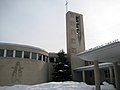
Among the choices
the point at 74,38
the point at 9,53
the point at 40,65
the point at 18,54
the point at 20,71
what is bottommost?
the point at 20,71

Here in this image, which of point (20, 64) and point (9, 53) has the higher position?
point (9, 53)

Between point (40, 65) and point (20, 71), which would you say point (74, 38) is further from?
point (20, 71)

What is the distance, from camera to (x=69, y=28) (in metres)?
38.5

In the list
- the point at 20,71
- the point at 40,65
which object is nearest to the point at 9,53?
the point at 20,71

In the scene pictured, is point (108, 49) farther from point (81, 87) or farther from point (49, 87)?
point (49, 87)

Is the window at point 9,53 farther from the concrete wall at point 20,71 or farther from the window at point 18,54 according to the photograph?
the window at point 18,54

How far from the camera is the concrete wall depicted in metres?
26.6

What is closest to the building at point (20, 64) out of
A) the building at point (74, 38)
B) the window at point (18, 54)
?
the window at point (18, 54)

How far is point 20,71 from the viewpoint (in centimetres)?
2792

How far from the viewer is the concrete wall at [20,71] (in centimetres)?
2656

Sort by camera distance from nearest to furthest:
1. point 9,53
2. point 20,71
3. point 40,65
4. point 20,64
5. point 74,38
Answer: point 9,53 → point 20,71 → point 20,64 → point 40,65 → point 74,38

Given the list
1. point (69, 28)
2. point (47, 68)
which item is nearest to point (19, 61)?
point (47, 68)

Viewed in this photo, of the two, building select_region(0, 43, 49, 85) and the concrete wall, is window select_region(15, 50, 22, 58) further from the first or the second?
the concrete wall

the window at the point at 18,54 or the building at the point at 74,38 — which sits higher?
the building at the point at 74,38
